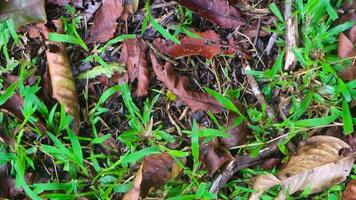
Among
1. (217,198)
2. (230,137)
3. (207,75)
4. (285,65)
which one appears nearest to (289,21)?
(285,65)

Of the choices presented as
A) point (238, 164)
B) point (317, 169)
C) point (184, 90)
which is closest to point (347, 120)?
point (317, 169)

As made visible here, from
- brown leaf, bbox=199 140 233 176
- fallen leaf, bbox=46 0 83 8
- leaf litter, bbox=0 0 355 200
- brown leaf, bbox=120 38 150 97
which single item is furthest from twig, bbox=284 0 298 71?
fallen leaf, bbox=46 0 83 8

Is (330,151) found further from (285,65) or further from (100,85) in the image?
(100,85)

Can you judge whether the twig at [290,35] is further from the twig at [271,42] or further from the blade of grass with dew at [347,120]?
the blade of grass with dew at [347,120]

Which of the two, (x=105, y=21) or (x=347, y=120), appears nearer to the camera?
(x=347, y=120)

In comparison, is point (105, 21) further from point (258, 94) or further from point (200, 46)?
point (258, 94)

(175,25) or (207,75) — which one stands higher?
(175,25)

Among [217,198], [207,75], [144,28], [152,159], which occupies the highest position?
[144,28]
